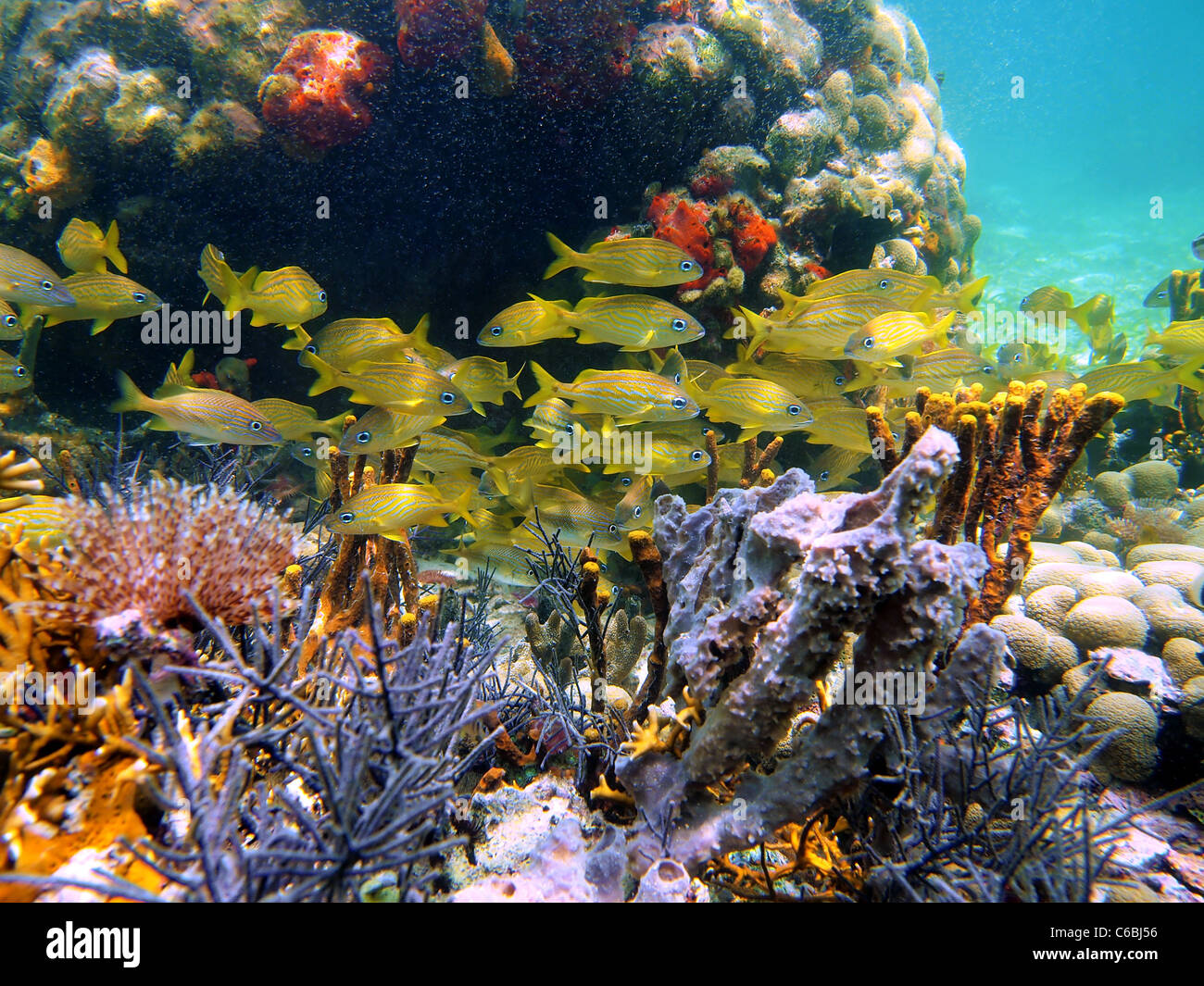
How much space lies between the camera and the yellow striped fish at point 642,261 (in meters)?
4.45

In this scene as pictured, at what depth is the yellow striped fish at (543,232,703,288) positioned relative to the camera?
175 inches

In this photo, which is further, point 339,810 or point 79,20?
point 79,20

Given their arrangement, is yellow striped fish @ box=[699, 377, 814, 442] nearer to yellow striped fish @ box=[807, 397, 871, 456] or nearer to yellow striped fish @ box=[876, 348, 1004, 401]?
yellow striped fish @ box=[807, 397, 871, 456]

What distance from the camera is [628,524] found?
14.4 feet

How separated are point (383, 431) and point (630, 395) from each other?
175 centimetres

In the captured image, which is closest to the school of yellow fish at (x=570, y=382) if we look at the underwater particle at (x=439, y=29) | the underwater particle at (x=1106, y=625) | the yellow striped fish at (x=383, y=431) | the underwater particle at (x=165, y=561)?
the yellow striped fish at (x=383, y=431)

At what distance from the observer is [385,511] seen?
10.1 feet

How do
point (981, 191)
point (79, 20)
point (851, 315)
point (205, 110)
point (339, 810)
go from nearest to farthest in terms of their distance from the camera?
point (339, 810) → point (851, 315) → point (205, 110) → point (79, 20) → point (981, 191)

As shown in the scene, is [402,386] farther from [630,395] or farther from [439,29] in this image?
[439,29]

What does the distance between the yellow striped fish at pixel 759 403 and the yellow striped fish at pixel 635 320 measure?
0.49 meters

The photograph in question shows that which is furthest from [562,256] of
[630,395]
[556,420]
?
[630,395]
